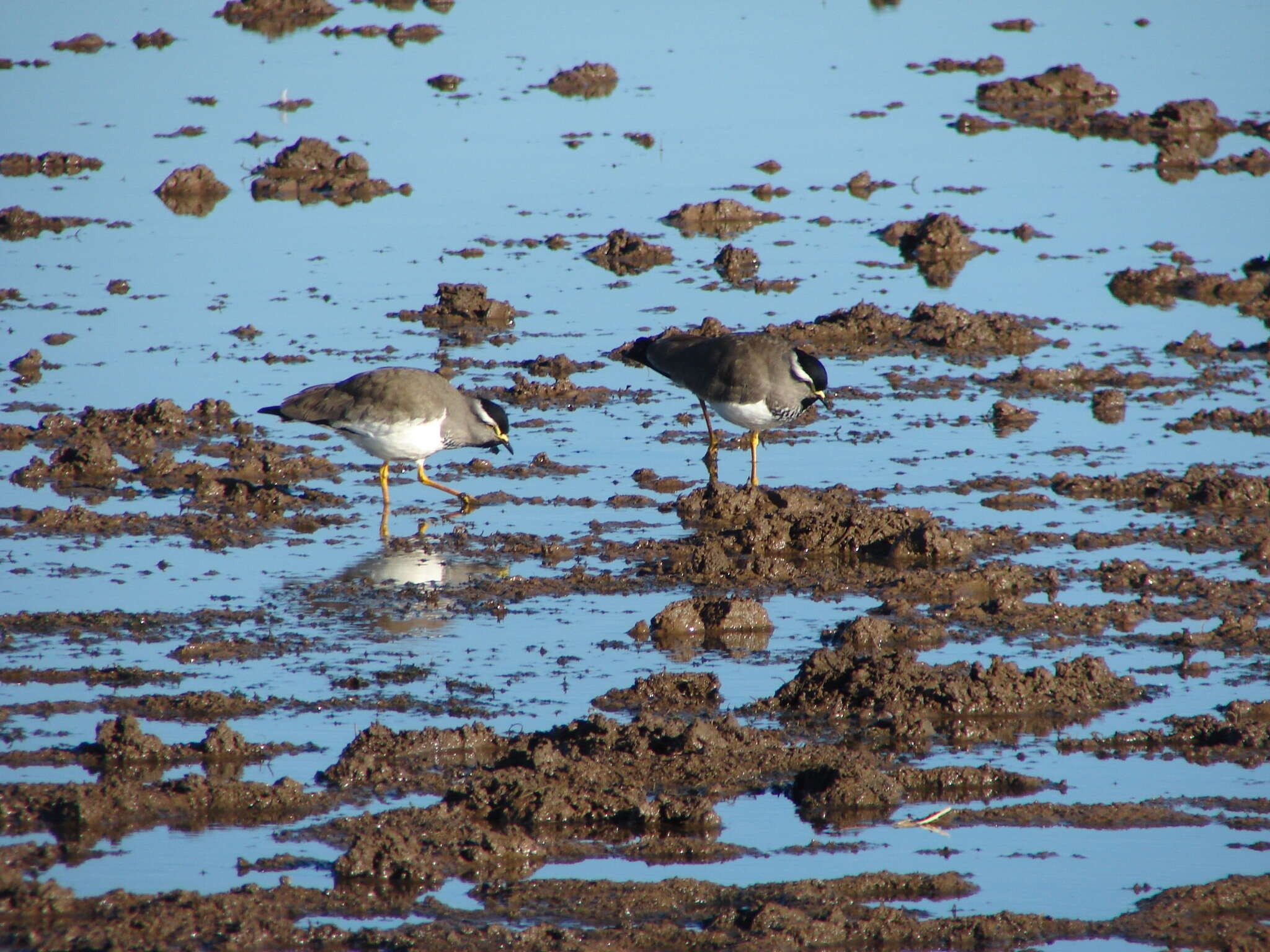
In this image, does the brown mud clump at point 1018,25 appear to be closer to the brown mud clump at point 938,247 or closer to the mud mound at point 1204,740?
the brown mud clump at point 938,247

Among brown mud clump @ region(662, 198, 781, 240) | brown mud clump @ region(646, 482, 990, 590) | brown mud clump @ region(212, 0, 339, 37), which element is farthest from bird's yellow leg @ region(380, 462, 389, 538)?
brown mud clump @ region(212, 0, 339, 37)

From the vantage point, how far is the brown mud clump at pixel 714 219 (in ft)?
62.8

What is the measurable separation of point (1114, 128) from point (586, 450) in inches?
539

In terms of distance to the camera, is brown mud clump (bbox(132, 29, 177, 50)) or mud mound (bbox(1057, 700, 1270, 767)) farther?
brown mud clump (bbox(132, 29, 177, 50))

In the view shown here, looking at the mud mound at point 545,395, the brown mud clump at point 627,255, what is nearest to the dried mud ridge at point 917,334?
the mud mound at point 545,395

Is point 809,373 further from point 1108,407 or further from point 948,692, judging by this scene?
point 948,692

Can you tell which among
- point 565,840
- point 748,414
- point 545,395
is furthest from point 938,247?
point 565,840

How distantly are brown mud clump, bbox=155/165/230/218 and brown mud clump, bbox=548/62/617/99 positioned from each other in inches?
291

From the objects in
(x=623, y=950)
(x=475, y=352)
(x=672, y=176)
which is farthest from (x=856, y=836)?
(x=672, y=176)

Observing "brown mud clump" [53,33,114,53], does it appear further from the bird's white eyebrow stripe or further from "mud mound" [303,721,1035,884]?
"mud mound" [303,721,1035,884]

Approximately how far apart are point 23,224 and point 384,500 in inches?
364

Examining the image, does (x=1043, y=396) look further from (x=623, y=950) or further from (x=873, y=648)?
(x=623, y=950)

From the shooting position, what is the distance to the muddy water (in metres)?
6.78

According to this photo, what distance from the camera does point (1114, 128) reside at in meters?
23.5
